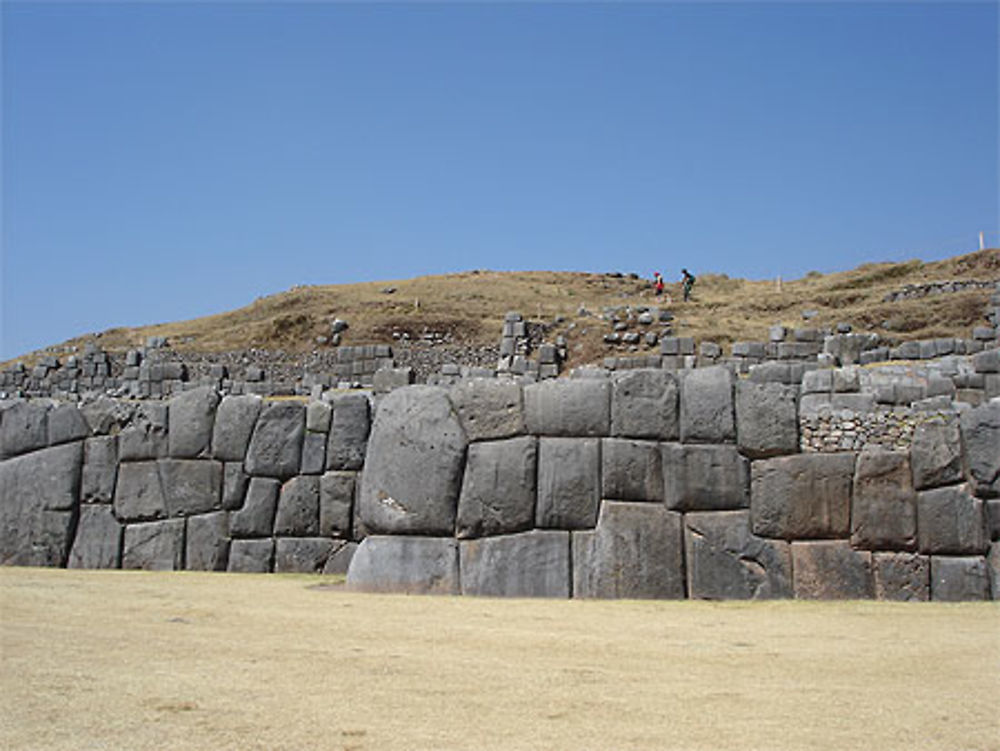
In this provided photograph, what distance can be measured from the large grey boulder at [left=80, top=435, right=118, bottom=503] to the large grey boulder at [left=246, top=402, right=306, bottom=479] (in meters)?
1.86

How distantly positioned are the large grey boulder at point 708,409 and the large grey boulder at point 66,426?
774cm

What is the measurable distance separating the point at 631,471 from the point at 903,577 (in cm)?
312

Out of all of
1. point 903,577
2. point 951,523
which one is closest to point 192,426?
point 903,577

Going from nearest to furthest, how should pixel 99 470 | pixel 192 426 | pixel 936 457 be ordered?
1. pixel 936 457
2. pixel 192 426
3. pixel 99 470

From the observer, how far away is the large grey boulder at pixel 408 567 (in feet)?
37.7

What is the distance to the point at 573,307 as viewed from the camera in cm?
5456

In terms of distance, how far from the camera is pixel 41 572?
12.5 m

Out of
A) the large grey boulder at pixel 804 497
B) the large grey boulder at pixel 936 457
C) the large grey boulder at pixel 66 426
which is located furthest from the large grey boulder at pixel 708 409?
the large grey boulder at pixel 66 426

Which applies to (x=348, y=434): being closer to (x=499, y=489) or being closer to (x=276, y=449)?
(x=276, y=449)

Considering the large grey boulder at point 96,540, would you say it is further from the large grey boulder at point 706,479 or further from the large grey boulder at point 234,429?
the large grey boulder at point 706,479

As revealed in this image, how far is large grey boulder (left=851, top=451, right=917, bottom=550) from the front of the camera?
36.7 ft

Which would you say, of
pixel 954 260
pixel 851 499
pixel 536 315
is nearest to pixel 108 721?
pixel 851 499

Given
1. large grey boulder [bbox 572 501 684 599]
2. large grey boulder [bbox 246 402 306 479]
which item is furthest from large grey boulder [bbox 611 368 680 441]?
large grey boulder [bbox 246 402 306 479]

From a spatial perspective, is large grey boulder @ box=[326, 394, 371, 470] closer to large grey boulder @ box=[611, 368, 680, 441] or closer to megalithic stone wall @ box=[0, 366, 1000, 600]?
megalithic stone wall @ box=[0, 366, 1000, 600]
